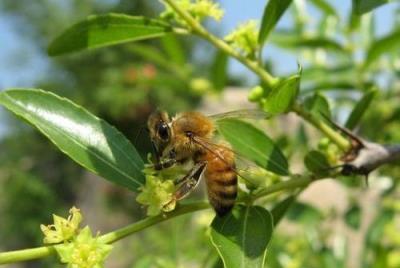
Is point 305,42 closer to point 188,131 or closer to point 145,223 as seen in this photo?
point 188,131

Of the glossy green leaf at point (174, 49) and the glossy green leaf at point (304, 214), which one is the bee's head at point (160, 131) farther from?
the glossy green leaf at point (304, 214)

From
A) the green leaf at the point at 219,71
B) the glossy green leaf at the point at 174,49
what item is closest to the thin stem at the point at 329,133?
the green leaf at the point at 219,71

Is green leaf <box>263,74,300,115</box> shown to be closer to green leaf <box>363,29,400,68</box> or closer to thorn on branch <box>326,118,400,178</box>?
thorn on branch <box>326,118,400,178</box>

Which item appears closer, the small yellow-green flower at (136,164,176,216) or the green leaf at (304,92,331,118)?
the small yellow-green flower at (136,164,176,216)

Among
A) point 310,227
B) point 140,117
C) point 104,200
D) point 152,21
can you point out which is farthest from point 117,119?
point 152,21

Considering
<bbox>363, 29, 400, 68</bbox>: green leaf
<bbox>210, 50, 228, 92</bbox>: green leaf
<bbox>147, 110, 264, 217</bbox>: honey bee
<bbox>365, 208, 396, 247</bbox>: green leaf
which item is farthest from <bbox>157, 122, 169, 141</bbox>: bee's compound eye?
<bbox>365, 208, 396, 247</bbox>: green leaf
